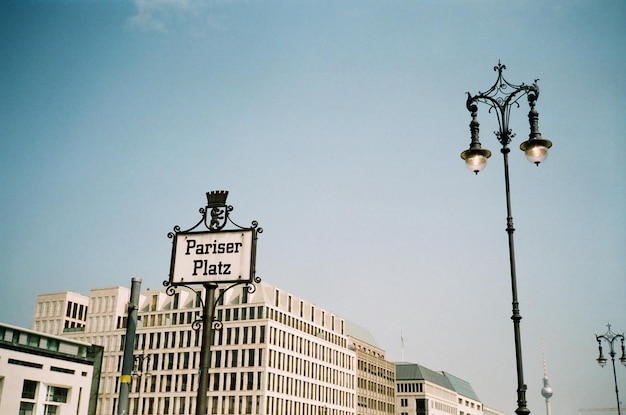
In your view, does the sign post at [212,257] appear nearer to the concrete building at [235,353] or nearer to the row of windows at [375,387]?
the concrete building at [235,353]

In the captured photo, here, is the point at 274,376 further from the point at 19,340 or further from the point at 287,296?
the point at 19,340

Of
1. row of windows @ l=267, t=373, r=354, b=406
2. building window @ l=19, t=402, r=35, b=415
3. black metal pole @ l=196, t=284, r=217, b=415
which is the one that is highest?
row of windows @ l=267, t=373, r=354, b=406

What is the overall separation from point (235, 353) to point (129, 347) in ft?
315

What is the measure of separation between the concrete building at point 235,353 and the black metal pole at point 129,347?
279 ft

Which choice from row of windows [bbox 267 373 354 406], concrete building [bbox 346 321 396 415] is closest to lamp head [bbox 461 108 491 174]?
row of windows [bbox 267 373 354 406]

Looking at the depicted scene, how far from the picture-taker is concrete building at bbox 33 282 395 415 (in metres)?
100

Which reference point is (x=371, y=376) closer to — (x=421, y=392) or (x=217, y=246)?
(x=421, y=392)

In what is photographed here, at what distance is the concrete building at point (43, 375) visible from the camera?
73.4m

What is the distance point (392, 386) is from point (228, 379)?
62420 mm

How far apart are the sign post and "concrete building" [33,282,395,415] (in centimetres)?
8703

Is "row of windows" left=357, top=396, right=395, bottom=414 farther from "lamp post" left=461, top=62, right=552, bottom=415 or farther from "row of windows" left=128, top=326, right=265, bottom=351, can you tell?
"lamp post" left=461, top=62, right=552, bottom=415

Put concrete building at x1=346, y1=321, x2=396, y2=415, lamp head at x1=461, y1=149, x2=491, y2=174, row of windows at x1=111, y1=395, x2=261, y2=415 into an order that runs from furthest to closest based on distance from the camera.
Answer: concrete building at x1=346, y1=321, x2=396, y2=415
row of windows at x1=111, y1=395, x2=261, y2=415
lamp head at x1=461, y1=149, x2=491, y2=174

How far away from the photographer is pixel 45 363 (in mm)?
79375

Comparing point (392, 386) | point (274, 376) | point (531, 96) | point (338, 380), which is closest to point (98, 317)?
point (274, 376)
